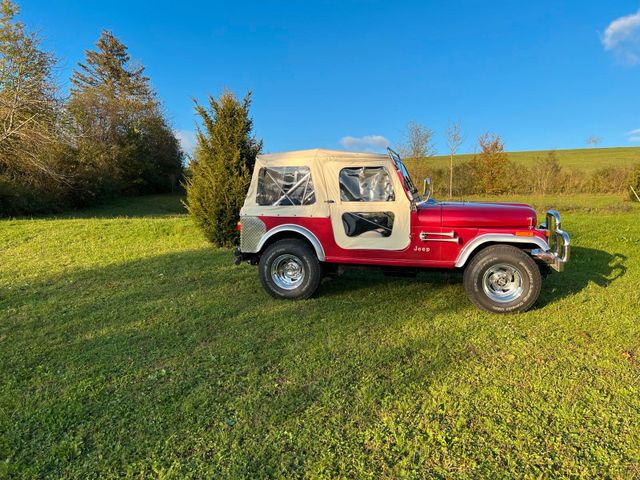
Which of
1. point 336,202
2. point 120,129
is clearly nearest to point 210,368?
point 336,202

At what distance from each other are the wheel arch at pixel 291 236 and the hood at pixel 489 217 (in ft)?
5.49

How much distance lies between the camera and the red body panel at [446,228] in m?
4.86

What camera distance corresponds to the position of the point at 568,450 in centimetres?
242

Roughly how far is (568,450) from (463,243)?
2818mm

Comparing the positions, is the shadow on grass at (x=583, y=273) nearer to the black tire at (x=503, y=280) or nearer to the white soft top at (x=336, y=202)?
the black tire at (x=503, y=280)

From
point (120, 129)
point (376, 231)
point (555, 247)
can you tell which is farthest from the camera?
point (120, 129)

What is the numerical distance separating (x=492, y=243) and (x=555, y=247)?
3.55 ft

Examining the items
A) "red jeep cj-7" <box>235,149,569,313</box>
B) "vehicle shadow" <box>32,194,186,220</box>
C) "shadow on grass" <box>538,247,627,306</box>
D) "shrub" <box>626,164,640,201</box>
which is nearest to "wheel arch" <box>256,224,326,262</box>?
"red jeep cj-7" <box>235,149,569,313</box>

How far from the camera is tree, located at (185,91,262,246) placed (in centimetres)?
957

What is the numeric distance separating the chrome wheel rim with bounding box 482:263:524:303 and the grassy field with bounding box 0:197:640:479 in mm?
300

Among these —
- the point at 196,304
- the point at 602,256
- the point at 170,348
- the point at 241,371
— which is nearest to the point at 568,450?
the point at 241,371

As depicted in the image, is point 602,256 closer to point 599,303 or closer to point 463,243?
point 599,303

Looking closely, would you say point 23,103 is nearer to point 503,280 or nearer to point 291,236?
point 291,236

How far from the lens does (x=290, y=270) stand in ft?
18.6
